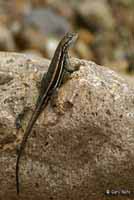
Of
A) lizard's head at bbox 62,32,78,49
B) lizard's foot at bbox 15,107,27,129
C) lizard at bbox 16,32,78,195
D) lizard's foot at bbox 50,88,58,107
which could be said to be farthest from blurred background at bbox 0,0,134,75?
lizard's foot at bbox 15,107,27,129

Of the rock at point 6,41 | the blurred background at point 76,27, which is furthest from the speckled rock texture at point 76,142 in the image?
the rock at point 6,41

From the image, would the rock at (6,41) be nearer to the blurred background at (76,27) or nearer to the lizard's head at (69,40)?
the blurred background at (76,27)

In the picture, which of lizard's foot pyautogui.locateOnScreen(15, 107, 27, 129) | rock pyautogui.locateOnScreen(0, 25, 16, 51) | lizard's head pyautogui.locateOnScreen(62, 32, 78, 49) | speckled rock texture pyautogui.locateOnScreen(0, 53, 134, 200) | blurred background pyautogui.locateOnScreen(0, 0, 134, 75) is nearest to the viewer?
speckled rock texture pyautogui.locateOnScreen(0, 53, 134, 200)

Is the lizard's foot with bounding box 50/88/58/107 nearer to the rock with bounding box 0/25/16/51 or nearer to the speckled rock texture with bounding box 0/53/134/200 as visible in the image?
the speckled rock texture with bounding box 0/53/134/200

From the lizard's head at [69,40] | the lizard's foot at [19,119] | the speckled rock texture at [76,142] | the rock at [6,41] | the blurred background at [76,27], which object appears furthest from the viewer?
the blurred background at [76,27]

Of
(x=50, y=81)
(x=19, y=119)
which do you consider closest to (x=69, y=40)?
(x=50, y=81)

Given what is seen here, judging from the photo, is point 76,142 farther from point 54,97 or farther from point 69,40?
point 69,40

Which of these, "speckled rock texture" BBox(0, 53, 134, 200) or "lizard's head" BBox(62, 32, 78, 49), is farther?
"lizard's head" BBox(62, 32, 78, 49)
